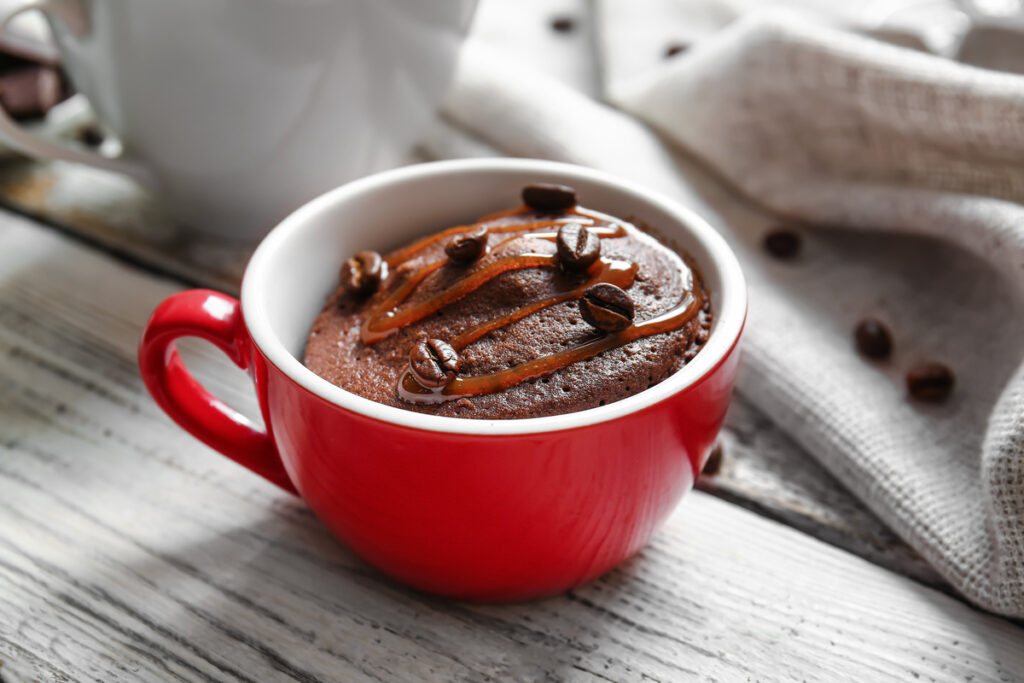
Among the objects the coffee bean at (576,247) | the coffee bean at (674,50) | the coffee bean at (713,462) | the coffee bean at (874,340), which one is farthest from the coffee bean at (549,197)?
the coffee bean at (674,50)

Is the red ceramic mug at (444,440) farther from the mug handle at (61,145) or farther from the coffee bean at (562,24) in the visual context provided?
the coffee bean at (562,24)

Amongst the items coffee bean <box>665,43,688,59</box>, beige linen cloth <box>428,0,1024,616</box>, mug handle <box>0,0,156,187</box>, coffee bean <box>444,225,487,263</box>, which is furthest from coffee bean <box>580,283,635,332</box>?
coffee bean <box>665,43,688,59</box>

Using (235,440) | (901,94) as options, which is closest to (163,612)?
(235,440)

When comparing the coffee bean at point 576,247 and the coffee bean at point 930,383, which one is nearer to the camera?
the coffee bean at point 576,247

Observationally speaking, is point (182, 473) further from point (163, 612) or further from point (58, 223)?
point (58, 223)

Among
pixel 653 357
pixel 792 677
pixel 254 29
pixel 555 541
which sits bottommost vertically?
pixel 792 677

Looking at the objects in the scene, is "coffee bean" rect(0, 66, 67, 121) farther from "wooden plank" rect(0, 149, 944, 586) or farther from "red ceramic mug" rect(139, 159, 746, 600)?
"red ceramic mug" rect(139, 159, 746, 600)
